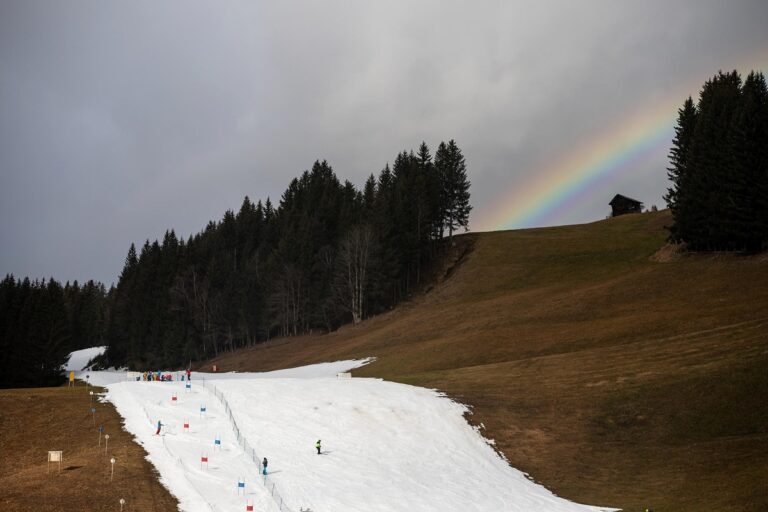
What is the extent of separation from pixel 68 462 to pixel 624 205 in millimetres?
133736

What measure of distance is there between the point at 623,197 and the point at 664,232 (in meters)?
44.8

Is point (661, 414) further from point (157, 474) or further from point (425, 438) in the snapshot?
point (157, 474)

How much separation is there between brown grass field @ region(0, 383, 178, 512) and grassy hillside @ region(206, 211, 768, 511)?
19090 millimetres

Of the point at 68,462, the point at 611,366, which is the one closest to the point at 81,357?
the point at 68,462

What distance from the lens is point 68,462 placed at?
27.5 meters

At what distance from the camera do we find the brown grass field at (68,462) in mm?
22641

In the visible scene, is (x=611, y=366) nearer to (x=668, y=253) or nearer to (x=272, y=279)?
(x=668, y=253)

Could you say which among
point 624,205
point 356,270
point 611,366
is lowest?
point 611,366

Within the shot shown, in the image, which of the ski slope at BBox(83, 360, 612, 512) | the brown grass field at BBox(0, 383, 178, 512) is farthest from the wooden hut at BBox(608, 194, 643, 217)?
the brown grass field at BBox(0, 383, 178, 512)

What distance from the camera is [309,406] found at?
39.9 m

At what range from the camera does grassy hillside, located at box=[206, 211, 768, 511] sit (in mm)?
30266

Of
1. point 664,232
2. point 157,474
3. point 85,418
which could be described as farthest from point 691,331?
point 664,232

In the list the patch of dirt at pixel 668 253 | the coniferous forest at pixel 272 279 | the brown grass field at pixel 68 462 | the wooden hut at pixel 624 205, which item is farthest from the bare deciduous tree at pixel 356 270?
the wooden hut at pixel 624 205

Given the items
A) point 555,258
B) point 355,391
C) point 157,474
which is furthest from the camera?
point 555,258
